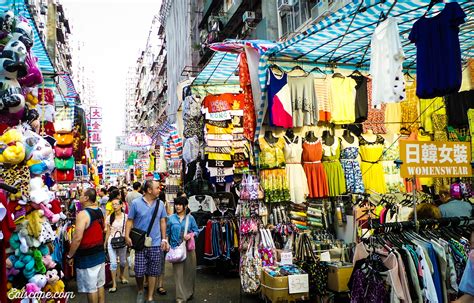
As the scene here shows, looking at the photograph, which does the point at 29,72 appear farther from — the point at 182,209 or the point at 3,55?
the point at 182,209

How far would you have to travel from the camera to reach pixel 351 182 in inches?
269

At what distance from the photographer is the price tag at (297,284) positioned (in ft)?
17.1

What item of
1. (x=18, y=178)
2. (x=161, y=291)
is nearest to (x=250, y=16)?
(x=161, y=291)

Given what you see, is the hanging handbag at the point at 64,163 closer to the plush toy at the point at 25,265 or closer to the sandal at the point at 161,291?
the sandal at the point at 161,291

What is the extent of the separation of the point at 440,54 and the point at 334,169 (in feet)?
10.6

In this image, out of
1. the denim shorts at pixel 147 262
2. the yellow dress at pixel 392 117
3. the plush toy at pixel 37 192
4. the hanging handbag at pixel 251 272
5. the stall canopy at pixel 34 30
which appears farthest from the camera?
the yellow dress at pixel 392 117

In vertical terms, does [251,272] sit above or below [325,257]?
below

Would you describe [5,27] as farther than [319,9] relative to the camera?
No

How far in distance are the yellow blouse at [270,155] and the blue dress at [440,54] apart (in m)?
2.87

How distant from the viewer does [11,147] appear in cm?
364

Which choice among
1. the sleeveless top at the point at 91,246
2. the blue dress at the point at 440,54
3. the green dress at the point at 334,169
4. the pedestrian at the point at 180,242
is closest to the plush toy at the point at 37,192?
the sleeveless top at the point at 91,246

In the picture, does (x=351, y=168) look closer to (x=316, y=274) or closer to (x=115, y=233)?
(x=316, y=274)

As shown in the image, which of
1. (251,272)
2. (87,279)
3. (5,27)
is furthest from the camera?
(251,272)

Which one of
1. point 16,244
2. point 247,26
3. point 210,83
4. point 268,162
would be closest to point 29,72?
point 16,244
